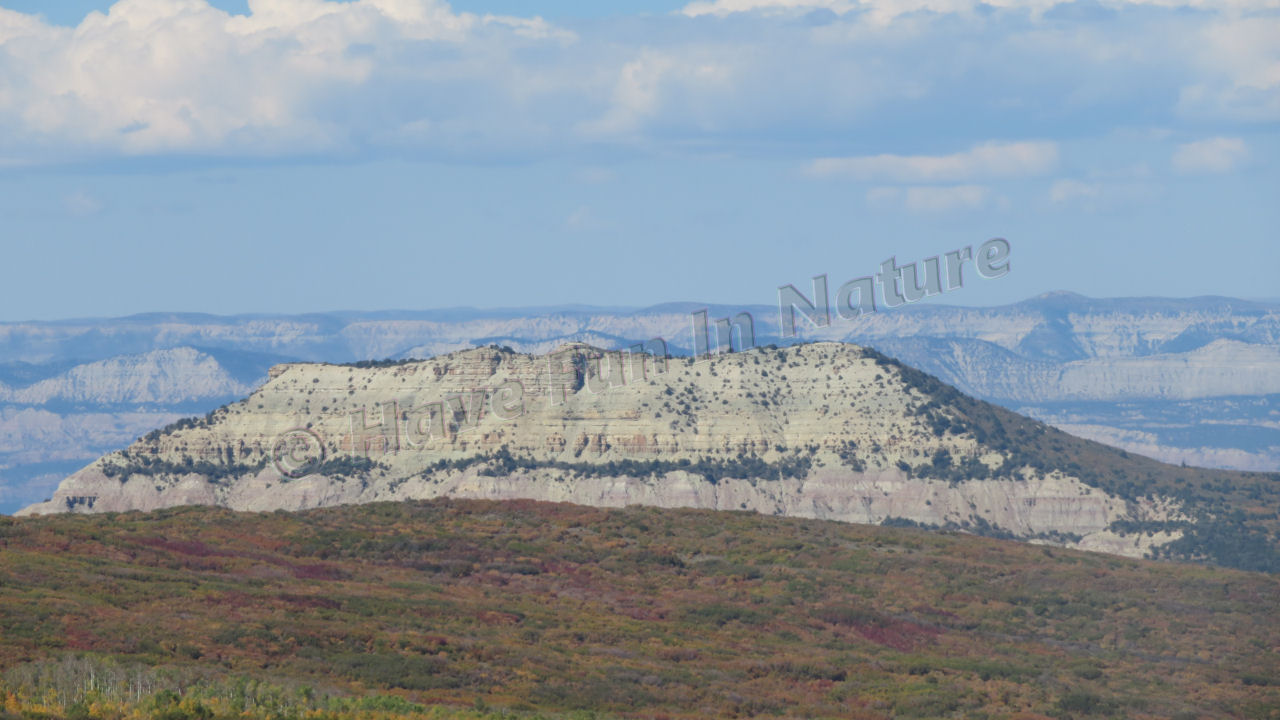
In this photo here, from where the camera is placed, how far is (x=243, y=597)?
59094mm

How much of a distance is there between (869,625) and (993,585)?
598 inches

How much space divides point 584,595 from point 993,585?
75.9 feet

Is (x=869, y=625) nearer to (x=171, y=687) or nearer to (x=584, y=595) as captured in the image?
(x=584, y=595)

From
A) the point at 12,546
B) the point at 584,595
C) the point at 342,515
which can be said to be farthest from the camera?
the point at 342,515

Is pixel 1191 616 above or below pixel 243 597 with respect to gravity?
below

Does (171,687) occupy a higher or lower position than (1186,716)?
higher

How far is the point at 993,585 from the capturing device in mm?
82188

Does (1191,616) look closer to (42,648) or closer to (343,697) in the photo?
(343,697)

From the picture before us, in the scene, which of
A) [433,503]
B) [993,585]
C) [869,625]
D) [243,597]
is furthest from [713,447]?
[243,597]

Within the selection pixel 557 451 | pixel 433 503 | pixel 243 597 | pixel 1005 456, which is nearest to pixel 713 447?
pixel 557 451

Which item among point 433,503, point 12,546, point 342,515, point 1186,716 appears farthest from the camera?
point 433,503

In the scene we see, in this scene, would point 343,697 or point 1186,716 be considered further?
point 1186,716

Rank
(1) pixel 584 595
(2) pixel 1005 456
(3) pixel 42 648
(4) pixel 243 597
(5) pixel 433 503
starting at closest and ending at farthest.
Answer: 1. (3) pixel 42 648
2. (4) pixel 243 597
3. (1) pixel 584 595
4. (5) pixel 433 503
5. (2) pixel 1005 456

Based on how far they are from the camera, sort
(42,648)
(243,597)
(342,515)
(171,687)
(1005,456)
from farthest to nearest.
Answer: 1. (1005,456)
2. (342,515)
3. (243,597)
4. (42,648)
5. (171,687)
